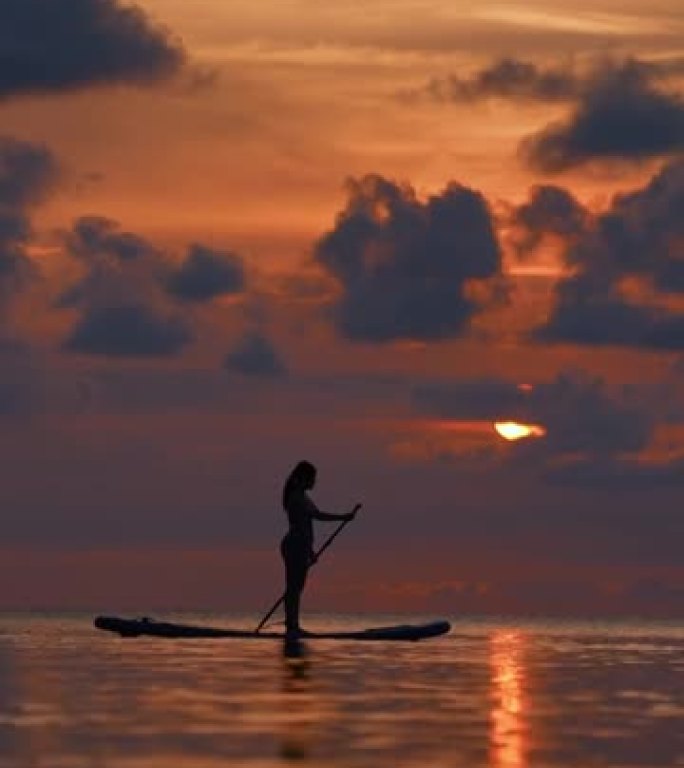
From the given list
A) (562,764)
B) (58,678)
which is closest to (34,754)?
(562,764)

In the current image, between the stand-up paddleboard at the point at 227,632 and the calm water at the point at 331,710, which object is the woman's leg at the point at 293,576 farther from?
the calm water at the point at 331,710

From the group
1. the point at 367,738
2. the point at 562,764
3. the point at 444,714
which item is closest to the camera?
the point at 562,764

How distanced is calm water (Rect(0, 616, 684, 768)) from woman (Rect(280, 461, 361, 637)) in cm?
326

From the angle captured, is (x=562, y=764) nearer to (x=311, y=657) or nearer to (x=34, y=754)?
(x=34, y=754)

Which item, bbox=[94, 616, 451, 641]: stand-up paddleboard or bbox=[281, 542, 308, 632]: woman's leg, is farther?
bbox=[94, 616, 451, 641]: stand-up paddleboard

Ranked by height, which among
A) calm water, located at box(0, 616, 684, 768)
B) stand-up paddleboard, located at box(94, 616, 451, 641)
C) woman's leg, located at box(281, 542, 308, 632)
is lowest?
calm water, located at box(0, 616, 684, 768)

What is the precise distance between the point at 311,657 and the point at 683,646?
640 inches

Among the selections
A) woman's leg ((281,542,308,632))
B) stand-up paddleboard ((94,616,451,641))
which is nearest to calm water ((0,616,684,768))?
woman's leg ((281,542,308,632))

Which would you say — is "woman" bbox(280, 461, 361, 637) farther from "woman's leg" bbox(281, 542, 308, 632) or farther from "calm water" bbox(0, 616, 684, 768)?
"calm water" bbox(0, 616, 684, 768)

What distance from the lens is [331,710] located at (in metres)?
26.0

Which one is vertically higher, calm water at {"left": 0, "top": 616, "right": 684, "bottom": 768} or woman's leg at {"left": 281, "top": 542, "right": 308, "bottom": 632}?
woman's leg at {"left": 281, "top": 542, "right": 308, "bottom": 632}

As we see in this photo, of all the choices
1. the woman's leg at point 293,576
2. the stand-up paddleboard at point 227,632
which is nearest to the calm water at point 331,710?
the woman's leg at point 293,576

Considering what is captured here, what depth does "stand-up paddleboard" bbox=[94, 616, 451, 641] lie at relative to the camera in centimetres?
4519

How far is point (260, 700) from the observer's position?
27.4 meters
